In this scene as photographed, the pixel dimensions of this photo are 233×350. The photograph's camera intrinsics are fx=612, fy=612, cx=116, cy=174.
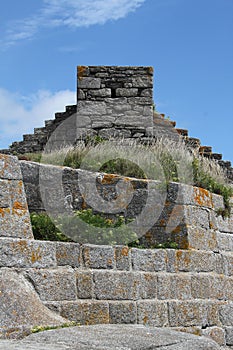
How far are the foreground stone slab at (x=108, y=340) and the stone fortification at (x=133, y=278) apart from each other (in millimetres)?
500

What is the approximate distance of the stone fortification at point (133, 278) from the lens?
5.29 metres

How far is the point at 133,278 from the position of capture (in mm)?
6242

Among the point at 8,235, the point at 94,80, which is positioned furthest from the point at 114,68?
the point at 8,235

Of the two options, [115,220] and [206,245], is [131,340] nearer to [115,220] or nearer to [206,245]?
[115,220]

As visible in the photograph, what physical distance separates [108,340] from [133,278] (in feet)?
7.89

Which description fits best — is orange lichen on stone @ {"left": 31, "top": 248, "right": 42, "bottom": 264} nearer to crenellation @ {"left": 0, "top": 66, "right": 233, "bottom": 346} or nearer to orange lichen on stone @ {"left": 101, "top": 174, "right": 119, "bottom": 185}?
crenellation @ {"left": 0, "top": 66, "right": 233, "bottom": 346}

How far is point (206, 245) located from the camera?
25.0ft

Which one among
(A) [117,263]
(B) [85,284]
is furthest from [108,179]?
(B) [85,284]

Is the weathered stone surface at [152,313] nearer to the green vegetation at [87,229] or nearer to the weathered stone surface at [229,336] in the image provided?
the green vegetation at [87,229]

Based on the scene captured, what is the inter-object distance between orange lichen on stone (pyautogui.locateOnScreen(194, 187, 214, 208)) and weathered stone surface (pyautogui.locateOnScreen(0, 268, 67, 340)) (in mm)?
3105

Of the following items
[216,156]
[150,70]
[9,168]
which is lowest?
[9,168]

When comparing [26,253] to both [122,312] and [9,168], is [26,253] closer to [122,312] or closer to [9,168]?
[9,168]

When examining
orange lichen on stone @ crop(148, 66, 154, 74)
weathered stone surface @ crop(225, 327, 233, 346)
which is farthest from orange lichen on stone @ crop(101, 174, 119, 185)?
orange lichen on stone @ crop(148, 66, 154, 74)

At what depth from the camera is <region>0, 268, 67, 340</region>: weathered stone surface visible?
183 inches
